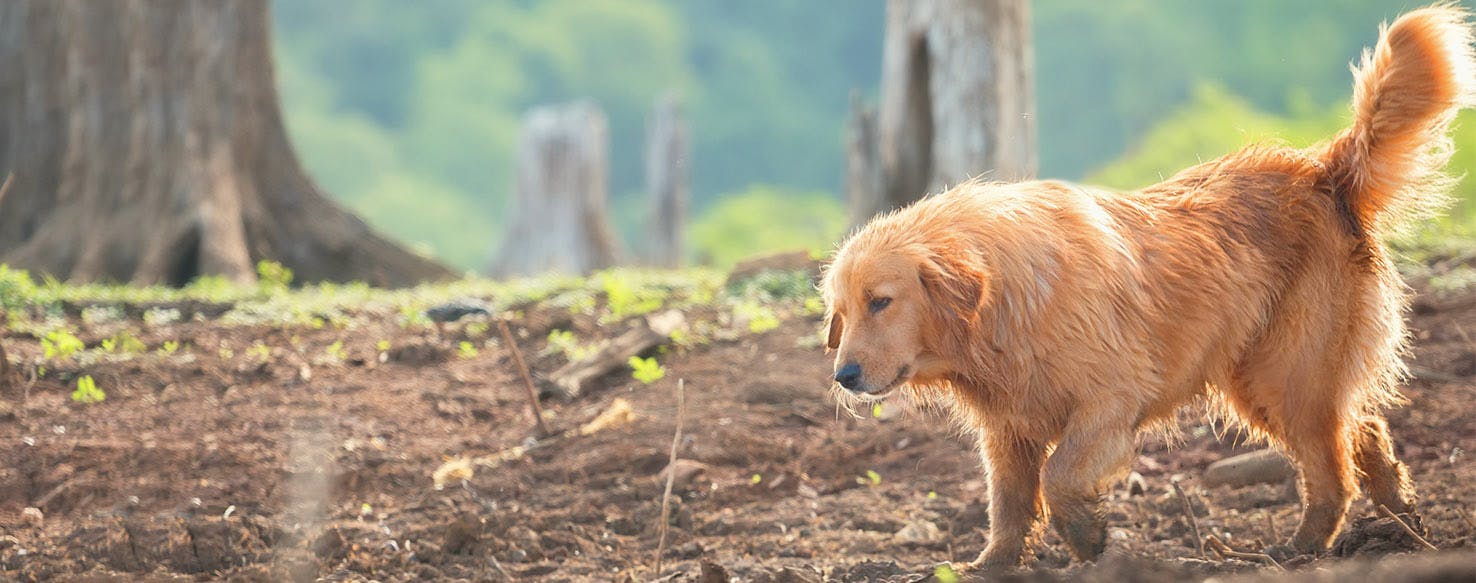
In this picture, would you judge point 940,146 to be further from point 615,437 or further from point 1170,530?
point 1170,530

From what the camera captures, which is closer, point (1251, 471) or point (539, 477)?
point (1251, 471)

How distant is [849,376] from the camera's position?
5398 mm

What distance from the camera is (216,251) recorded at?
42.9ft

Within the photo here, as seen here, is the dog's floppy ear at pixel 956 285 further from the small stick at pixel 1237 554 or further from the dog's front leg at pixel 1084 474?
the small stick at pixel 1237 554

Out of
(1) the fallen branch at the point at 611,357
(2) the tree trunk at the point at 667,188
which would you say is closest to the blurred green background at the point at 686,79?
(2) the tree trunk at the point at 667,188

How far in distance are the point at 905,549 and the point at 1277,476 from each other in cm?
194

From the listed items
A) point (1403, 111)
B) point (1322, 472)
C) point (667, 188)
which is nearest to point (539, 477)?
point (1322, 472)

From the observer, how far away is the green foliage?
153ft

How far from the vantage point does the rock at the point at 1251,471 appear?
7.01 m

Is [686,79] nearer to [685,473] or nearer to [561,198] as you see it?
[561,198]

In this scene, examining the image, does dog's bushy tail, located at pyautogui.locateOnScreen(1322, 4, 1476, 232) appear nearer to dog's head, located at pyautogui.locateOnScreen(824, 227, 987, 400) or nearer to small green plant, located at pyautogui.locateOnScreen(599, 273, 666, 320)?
dog's head, located at pyautogui.locateOnScreen(824, 227, 987, 400)

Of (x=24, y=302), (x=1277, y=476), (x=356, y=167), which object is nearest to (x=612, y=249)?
(x=24, y=302)

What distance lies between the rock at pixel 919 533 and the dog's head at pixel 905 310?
1.13 meters

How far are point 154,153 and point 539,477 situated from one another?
7.77m
